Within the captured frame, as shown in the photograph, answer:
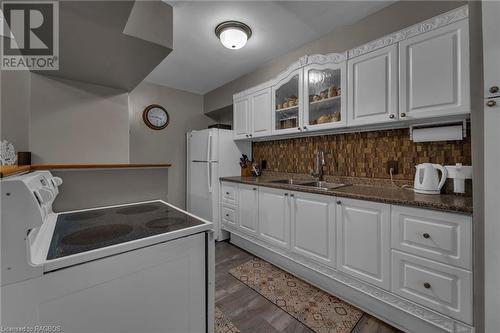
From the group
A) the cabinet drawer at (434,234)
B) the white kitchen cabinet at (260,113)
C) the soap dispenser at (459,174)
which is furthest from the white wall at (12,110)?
the soap dispenser at (459,174)

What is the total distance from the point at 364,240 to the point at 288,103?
1665 millimetres

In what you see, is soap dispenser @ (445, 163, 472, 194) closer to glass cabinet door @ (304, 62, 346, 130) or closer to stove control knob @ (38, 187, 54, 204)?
glass cabinet door @ (304, 62, 346, 130)

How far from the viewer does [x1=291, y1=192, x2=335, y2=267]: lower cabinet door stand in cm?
176

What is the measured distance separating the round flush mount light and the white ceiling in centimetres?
5

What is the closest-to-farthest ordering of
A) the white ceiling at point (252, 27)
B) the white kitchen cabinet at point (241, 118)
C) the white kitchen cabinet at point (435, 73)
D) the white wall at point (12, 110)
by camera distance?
1. the white kitchen cabinet at point (435, 73)
2. the white ceiling at point (252, 27)
3. the white wall at point (12, 110)
4. the white kitchen cabinet at point (241, 118)

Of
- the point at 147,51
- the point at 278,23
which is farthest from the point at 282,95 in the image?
the point at 147,51

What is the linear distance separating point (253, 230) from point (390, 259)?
1407mm

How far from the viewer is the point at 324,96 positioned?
2.18 meters

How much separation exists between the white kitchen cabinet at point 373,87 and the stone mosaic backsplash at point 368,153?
1.08 ft

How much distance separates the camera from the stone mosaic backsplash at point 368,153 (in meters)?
1.70

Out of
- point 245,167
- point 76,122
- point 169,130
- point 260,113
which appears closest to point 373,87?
point 260,113

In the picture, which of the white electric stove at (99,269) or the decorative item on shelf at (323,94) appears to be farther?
the decorative item on shelf at (323,94)

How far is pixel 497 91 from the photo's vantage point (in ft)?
3.19

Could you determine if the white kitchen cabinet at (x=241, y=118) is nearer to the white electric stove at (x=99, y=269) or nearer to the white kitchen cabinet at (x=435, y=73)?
the white kitchen cabinet at (x=435, y=73)
